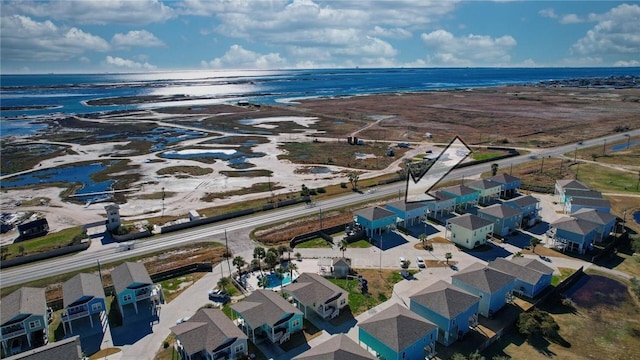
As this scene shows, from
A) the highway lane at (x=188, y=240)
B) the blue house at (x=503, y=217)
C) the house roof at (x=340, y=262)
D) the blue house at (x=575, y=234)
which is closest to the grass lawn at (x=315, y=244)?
the highway lane at (x=188, y=240)

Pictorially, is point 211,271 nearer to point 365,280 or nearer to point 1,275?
point 365,280

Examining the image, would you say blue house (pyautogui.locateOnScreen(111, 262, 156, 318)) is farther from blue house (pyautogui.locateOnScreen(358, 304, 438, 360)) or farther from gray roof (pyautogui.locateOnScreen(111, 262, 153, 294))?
blue house (pyautogui.locateOnScreen(358, 304, 438, 360))

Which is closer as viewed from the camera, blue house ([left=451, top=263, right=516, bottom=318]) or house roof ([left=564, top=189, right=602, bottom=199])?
blue house ([left=451, top=263, right=516, bottom=318])

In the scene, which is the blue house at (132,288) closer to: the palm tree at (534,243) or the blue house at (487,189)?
the palm tree at (534,243)

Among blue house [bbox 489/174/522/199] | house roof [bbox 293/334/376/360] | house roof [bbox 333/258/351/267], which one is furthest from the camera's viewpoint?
blue house [bbox 489/174/522/199]

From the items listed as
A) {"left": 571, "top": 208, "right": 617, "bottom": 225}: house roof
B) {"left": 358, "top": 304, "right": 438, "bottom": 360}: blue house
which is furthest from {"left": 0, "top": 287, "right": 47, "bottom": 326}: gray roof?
{"left": 571, "top": 208, "right": 617, "bottom": 225}: house roof

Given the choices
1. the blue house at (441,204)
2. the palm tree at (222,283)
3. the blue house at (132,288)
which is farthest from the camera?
the blue house at (441,204)

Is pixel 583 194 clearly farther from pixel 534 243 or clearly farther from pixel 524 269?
pixel 524 269

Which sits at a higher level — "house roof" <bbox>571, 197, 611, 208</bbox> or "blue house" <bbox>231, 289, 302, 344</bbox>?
"house roof" <bbox>571, 197, 611, 208</bbox>
